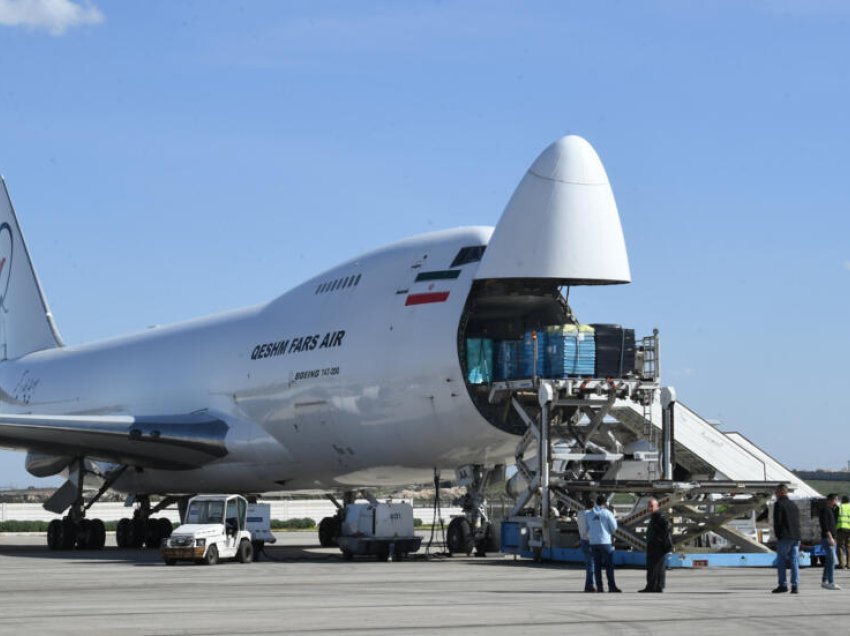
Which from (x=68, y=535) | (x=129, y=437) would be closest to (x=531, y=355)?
(x=129, y=437)

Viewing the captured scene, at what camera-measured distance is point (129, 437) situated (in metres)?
33.5

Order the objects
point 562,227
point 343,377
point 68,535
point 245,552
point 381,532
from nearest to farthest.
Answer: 1. point 562,227
2. point 245,552
3. point 381,532
4. point 343,377
5. point 68,535

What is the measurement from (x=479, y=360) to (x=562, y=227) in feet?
9.70

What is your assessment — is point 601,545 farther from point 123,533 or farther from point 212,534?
point 123,533

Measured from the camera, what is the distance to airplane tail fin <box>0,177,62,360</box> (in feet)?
157

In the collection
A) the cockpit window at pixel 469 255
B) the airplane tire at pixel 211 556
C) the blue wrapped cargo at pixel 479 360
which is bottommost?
the airplane tire at pixel 211 556

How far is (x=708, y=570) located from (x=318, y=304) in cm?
1082

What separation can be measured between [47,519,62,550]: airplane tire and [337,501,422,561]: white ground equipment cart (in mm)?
10361

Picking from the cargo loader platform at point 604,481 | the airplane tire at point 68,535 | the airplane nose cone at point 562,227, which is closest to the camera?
the cargo loader platform at point 604,481

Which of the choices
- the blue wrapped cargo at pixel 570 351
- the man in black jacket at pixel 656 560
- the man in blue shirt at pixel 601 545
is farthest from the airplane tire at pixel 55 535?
the man in black jacket at pixel 656 560

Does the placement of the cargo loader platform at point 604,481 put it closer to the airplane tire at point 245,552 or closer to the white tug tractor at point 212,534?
the airplane tire at point 245,552

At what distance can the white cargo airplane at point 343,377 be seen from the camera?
25.8 metres

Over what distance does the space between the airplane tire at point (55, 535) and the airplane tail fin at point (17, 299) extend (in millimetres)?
13373

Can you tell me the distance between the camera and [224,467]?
33156mm
